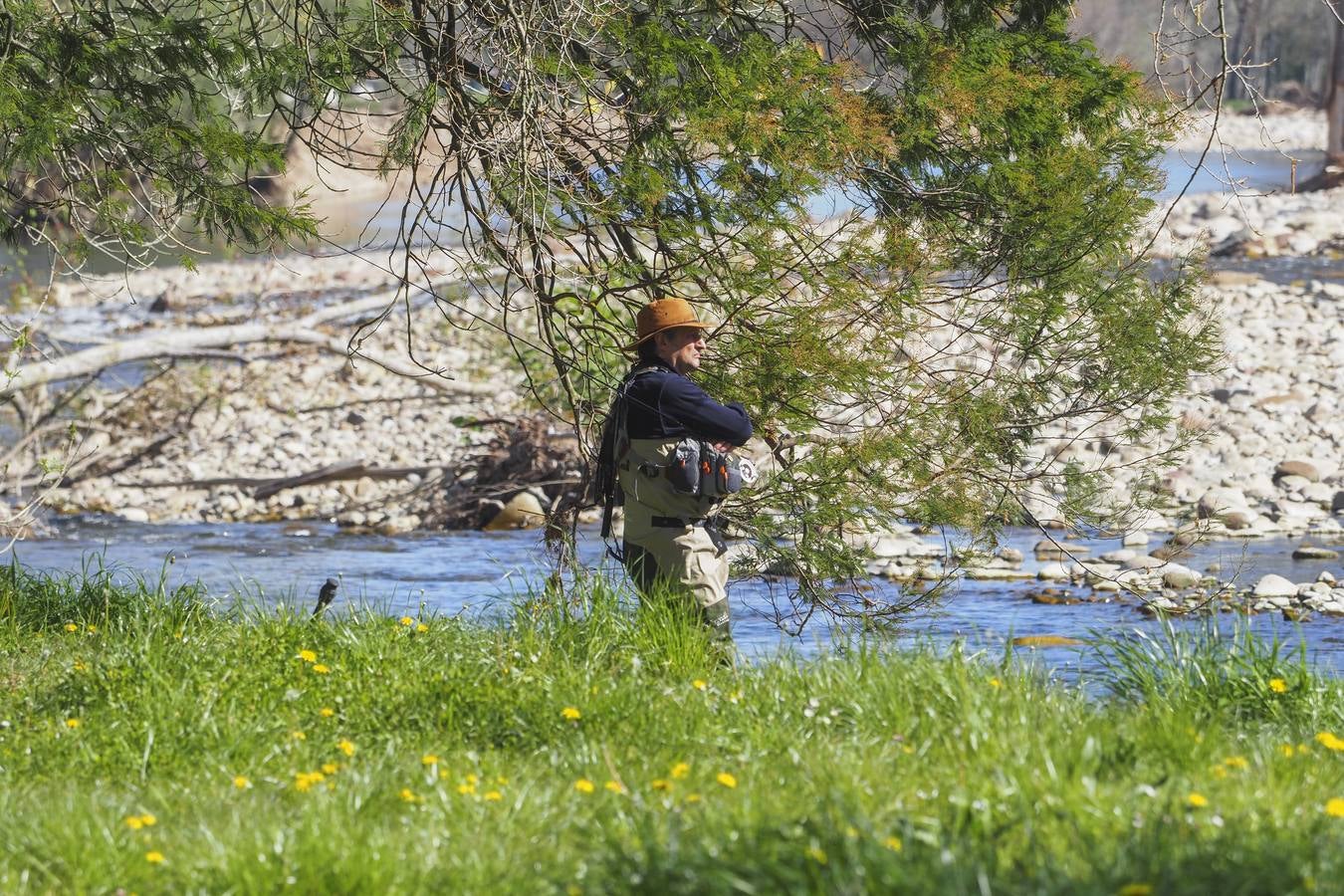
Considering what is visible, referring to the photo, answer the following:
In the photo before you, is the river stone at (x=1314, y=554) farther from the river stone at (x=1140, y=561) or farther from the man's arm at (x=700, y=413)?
the man's arm at (x=700, y=413)

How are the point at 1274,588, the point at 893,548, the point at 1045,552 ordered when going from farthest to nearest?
the point at 1045,552
the point at 893,548
the point at 1274,588

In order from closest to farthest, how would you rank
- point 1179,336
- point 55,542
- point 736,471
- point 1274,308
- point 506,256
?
point 736,471 → point 506,256 → point 1179,336 → point 55,542 → point 1274,308

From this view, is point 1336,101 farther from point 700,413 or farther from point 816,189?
point 700,413

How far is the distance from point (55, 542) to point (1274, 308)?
1425 cm

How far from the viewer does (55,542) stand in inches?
496

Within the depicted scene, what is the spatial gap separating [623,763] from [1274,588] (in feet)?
20.6

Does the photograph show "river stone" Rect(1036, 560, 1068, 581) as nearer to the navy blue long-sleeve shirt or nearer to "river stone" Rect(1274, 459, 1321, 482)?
"river stone" Rect(1274, 459, 1321, 482)

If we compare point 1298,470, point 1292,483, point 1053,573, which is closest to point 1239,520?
point 1292,483

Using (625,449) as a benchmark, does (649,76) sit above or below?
above

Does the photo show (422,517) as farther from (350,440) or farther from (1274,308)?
(1274,308)

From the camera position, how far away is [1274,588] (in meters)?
9.27

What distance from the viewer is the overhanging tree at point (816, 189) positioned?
239 inches

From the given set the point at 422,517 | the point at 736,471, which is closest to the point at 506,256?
the point at 736,471

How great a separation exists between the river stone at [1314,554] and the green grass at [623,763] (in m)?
5.84
